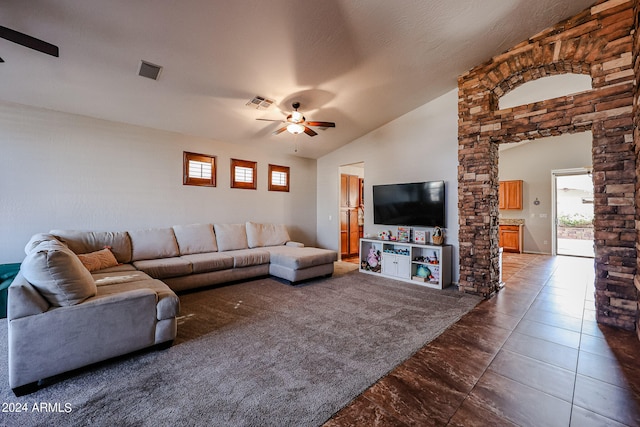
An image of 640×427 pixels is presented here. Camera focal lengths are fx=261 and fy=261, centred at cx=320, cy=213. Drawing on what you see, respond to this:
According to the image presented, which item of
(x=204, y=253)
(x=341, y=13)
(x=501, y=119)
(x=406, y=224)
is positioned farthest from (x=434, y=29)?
(x=204, y=253)

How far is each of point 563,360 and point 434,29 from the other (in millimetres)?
3372

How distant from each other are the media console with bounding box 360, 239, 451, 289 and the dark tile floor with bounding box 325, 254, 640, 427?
1045mm

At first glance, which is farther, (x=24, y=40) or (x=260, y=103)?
(x=260, y=103)

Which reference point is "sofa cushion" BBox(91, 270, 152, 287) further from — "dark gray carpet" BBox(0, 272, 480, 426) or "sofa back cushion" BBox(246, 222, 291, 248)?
"sofa back cushion" BBox(246, 222, 291, 248)

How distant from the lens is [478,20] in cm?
283

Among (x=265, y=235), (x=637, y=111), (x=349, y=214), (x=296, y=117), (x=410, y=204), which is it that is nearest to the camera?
(x=637, y=111)

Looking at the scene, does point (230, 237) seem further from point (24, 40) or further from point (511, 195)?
point (511, 195)

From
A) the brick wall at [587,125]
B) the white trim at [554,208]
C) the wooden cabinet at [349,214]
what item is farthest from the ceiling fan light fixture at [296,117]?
the white trim at [554,208]

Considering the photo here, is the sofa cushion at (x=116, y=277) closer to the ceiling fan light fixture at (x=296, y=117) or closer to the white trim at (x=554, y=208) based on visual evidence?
the ceiling fan light fixture at (x=296, y=117)

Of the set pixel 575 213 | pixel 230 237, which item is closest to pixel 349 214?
pixel 230 237

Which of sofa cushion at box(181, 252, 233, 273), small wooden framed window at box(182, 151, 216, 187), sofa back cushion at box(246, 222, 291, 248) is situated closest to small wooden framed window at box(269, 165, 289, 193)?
sofa back cushion at box(246, 222, 291, 248)

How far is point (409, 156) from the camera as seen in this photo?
4781mm

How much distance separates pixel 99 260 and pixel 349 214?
487cm

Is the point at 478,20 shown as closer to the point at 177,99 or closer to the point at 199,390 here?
the point at 177,99
